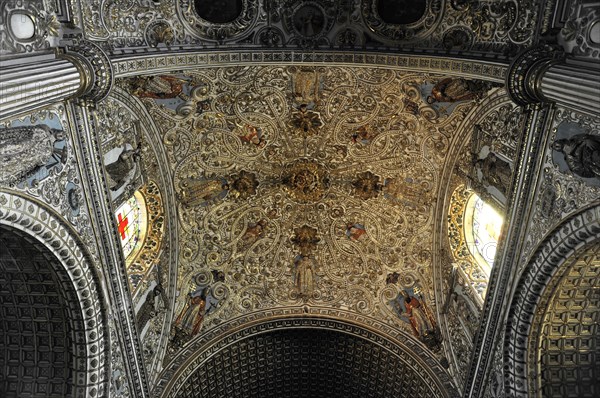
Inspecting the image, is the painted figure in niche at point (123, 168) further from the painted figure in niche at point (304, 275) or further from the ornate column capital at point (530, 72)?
the ornate column capital at point (530, 72)

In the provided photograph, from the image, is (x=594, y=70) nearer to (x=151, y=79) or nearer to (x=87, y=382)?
(x=151, y=79)

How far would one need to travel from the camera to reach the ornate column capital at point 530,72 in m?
8.48

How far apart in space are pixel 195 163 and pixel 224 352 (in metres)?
5.30

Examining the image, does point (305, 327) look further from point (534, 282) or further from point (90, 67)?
point (90, 67)

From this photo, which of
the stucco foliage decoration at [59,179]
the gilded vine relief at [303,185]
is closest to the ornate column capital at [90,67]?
the stucco foliage decoration at [59,179]

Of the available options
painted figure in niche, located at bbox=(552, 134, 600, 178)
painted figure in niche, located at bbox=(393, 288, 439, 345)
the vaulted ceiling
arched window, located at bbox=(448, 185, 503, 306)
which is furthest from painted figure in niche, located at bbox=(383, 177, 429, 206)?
painted figure in niche, located at bbox=(552, 134, 600, 178)

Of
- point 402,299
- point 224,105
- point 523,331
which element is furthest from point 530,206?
point 224,105

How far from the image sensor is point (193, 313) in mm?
14648

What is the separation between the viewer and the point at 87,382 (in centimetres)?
1036

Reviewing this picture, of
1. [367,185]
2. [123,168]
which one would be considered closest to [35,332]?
[123,168]

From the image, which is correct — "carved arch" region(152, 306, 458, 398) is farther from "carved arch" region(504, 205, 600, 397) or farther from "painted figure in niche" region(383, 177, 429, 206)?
"painted figure in niche" region(383, 177, 429, 206)

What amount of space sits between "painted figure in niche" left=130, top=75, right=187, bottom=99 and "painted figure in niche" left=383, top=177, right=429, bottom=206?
19.3ft

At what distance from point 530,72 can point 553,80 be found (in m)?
0.51

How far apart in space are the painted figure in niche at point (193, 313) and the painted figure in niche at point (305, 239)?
2.86 meters
